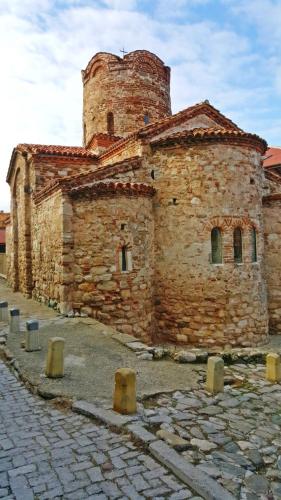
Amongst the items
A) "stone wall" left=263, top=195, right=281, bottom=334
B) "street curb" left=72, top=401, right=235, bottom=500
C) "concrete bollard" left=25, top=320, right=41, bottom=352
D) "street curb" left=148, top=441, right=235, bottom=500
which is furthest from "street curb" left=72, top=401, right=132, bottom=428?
"stone wall" left=263, top=195, right=281, bottom=334

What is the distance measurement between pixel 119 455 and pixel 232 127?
12613 millimetres

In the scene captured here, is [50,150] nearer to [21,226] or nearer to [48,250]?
[21,226]

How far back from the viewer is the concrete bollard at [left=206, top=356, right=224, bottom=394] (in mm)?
5578

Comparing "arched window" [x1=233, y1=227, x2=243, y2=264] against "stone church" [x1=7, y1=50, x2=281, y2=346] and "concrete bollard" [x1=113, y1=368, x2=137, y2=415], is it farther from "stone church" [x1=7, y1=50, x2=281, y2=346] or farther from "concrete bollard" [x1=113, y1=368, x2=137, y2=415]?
"concrete bollard" [x1=113, y1=368, x2=137, y2=415]

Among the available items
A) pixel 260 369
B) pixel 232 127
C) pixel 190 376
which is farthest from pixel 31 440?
pixel 232 127

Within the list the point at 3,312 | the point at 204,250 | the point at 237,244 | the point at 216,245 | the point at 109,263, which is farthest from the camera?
the point at 237,244

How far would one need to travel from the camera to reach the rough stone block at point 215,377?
558cm

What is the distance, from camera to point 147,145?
36.1ft

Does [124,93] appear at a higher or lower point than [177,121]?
higher

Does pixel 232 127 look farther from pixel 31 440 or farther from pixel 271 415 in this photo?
pixel 31 440

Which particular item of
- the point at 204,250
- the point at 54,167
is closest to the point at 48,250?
the point at 54,167

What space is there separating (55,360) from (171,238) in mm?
5918

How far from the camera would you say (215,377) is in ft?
18.4

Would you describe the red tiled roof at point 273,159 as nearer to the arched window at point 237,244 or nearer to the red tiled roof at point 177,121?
the red tiled roof at point 177,121
